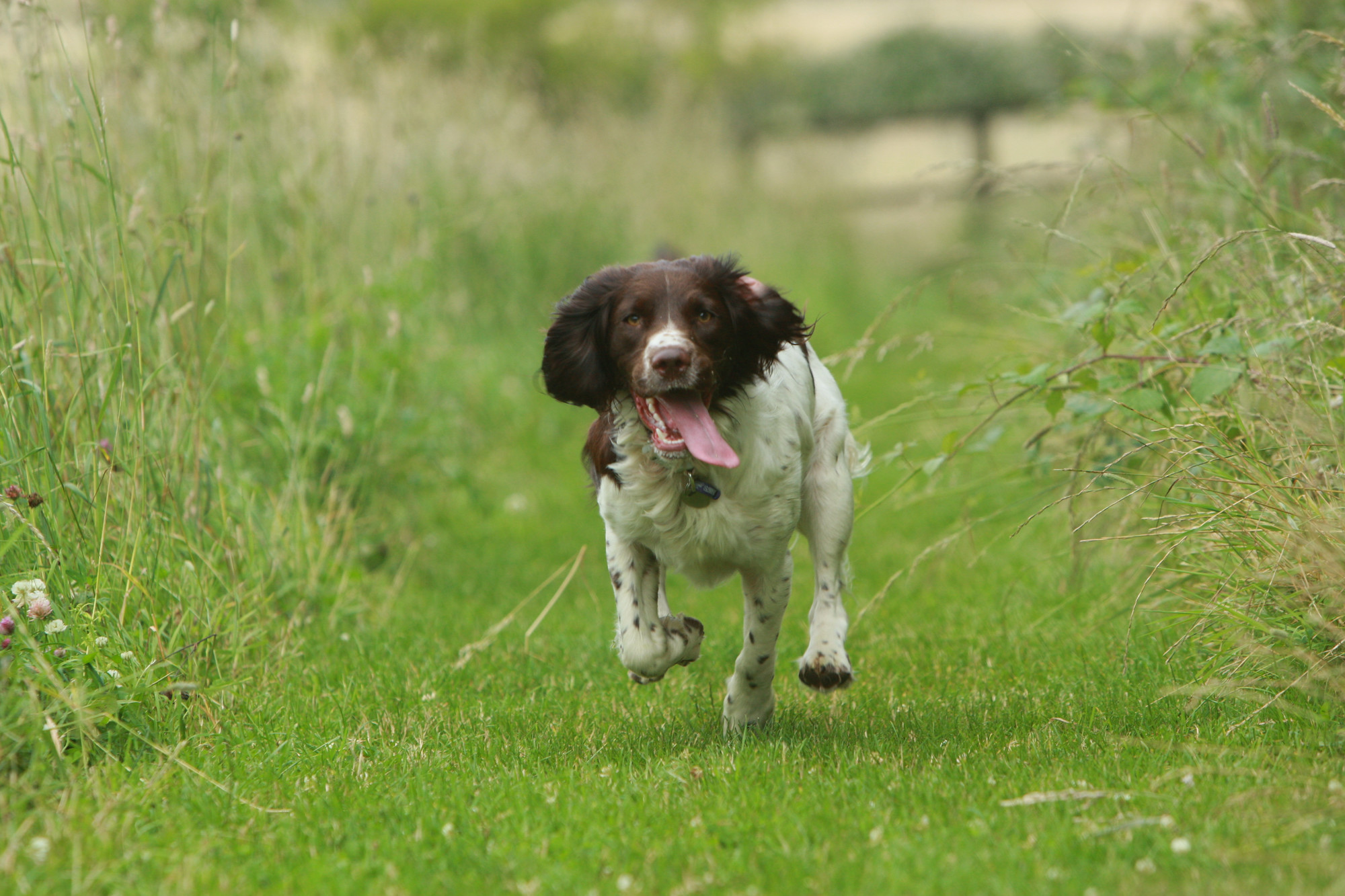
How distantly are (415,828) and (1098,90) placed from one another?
5065 mm

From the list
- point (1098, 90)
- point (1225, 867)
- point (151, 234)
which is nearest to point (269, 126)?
point (151, 234)

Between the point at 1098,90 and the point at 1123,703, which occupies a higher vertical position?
the point at 1098,90

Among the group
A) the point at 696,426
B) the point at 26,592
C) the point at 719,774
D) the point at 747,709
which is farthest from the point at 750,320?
the point at 26,592

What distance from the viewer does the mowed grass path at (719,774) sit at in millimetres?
2334

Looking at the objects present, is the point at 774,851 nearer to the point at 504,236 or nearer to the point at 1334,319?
the point at 1334,319

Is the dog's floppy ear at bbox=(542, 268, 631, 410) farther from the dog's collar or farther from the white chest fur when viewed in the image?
the dog's collar

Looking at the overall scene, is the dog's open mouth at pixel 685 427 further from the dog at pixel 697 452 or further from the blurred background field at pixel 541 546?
the blurred background field at pixel 541 546

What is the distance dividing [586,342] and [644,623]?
697mm

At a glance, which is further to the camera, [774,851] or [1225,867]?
[774,851]

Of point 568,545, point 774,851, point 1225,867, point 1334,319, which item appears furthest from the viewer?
point 568,545

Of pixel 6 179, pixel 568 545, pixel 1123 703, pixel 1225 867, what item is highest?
pixel 6 179

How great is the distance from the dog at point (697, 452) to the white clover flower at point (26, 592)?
4.07 ft

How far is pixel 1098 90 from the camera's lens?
20.8 ft

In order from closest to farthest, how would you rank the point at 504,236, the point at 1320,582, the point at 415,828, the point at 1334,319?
the point at 415,828 → the point at 1320,582 → the point at 1334,319 → the point at 504,236
